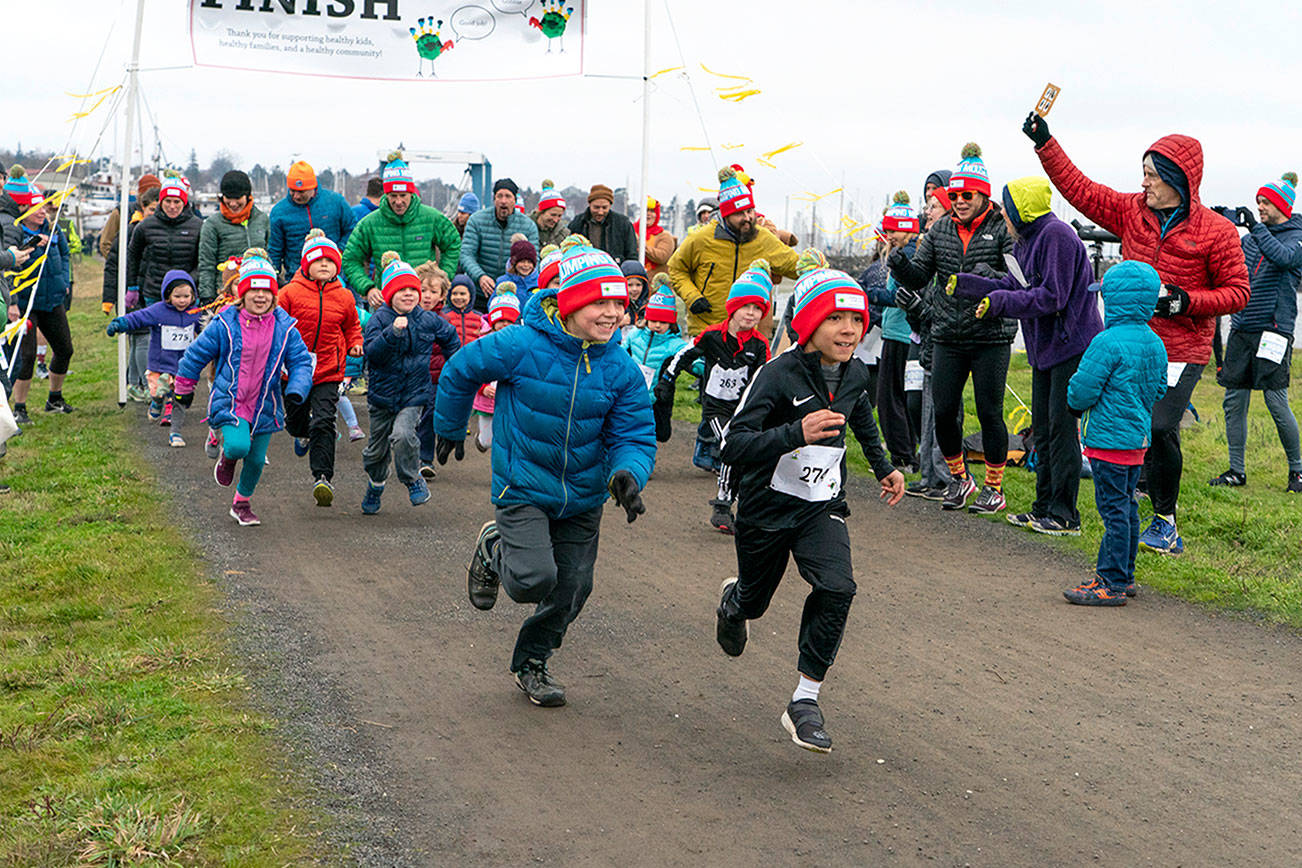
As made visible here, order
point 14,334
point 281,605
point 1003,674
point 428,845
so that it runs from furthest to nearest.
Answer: point 14,334
point 281,605
point 1003,674
point 428,845

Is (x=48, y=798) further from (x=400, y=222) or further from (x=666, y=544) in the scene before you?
(x=400, y=222)

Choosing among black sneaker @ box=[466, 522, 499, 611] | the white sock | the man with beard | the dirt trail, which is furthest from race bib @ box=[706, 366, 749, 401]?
the white sock

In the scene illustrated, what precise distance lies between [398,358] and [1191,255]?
552 centimetres

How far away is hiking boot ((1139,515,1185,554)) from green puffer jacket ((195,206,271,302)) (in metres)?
8.80

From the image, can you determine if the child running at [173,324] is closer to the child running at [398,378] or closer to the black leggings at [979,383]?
the child running at [398,378]

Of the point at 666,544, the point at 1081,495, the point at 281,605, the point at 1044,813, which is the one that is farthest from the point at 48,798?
the point at 1081,495

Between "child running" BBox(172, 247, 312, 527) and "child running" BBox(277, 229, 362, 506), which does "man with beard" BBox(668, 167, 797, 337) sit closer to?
"child running" BBox(277, 229, 362, 506)

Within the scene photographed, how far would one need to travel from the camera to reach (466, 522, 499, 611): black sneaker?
6.18 metres

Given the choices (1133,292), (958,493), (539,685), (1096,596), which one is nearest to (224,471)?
(539,685)

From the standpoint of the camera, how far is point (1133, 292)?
803 centimetres

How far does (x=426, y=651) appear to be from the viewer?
6.87 m

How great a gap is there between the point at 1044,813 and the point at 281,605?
437cm

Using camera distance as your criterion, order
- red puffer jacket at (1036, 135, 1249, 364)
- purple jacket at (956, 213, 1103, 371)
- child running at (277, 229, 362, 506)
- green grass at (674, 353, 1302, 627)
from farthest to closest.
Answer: child running at (277, 229, 362, 506) → purple jacket at (956, 213, 1103, 371) → red puffer jacket at (1036, 135, 1249, 364) → green grass at (674, 353, 1302, 627)

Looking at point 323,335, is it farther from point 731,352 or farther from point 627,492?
point 627,492
